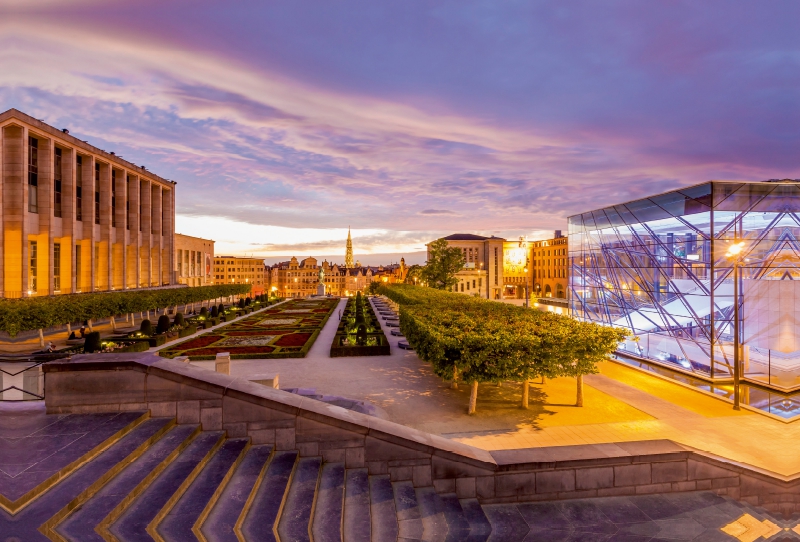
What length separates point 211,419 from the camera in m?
8.77

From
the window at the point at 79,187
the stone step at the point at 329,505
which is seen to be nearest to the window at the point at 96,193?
the window at the point at 79,187

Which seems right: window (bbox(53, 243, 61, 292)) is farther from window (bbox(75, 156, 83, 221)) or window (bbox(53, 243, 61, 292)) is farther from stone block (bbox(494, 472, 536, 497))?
stone block (bbox(494, 472, 536, 497))

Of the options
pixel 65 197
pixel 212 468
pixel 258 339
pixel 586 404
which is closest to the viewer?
pixel 212 468

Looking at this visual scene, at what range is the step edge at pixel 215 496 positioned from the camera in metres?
5.72

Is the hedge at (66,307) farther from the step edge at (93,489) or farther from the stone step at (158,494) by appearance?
the stone step at (158,494)

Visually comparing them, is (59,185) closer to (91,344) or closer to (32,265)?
(32,265)

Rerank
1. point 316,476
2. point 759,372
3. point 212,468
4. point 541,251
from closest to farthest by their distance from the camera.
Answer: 1. point 212,468
2. point 316,476
3. point 759,372
4. point 541,251

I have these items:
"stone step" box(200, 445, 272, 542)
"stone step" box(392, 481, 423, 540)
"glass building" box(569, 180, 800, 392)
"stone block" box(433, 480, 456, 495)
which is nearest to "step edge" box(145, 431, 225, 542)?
"stone step" box(200, 445, 272, 542)

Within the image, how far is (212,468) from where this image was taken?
7410 mm

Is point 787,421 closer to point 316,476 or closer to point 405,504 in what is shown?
point 405,504

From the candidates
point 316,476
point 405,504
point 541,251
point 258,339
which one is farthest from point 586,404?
point 541,251

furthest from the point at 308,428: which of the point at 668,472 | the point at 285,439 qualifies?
the point at 668,472

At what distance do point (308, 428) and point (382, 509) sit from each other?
2.30m

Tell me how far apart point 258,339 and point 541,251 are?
113 m
